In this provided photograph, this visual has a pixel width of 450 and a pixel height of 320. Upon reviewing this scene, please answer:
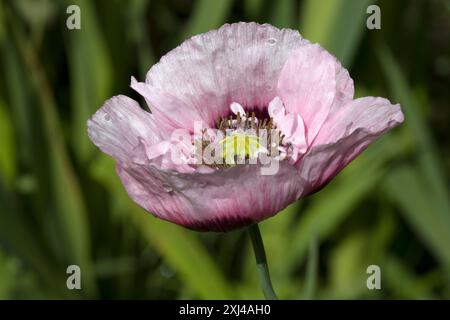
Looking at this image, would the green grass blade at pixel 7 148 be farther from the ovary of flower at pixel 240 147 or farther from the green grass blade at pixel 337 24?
the ovary of flower at pixel 240 147

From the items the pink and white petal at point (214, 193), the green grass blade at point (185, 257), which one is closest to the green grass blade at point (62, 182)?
the green grass blade at point (185, 257)

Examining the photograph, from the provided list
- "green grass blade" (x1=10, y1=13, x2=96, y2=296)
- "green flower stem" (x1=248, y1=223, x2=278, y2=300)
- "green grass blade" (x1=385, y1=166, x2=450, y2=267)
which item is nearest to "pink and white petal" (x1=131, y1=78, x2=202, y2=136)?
"green flower stem" (x1=248, y1=223, x2=278, y2=300)

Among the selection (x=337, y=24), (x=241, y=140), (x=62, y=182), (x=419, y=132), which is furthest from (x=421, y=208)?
(x=241, y=140)

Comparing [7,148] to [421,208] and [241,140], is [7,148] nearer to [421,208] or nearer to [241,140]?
[421,208]

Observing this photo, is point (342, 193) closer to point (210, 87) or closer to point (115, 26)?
point (115, 26)

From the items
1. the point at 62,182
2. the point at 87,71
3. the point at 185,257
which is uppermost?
the point at 87,71

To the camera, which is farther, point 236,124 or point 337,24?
point 337,24
